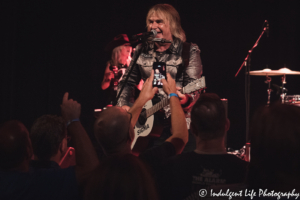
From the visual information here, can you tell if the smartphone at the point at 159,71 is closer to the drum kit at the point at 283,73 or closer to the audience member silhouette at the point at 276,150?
the audience member silhouette at the point at 276,150

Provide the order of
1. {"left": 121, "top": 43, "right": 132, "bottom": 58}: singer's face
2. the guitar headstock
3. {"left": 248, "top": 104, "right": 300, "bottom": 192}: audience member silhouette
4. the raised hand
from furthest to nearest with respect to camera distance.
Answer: {"left": 121, "top": 43, "right": 132, "bottom": 58}: singer's face < the guitar headstock < the raised hand < {"left": 248, "top": 104, "right": 300, "bottom": 192}: audience member silhouette

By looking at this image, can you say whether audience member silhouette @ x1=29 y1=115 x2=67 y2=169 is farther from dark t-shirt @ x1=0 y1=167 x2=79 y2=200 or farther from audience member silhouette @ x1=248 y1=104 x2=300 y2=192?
audience member silhouette @ x1=248 y1=104 x2=300 y2=192

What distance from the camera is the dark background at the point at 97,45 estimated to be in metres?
4.73

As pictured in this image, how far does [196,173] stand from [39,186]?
28.9 inches

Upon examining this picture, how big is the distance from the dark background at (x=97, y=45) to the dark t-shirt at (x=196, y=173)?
12.5 ft

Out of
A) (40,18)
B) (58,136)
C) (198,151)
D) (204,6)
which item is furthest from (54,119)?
(204,6)

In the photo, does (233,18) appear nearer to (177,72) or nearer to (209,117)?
(177,72)

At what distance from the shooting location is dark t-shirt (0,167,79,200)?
1.36m

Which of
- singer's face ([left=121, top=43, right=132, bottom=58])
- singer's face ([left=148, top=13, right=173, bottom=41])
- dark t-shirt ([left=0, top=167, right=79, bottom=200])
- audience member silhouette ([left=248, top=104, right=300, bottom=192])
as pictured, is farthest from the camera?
singer's face ([left=121, top=43, right=132, bottom=58])

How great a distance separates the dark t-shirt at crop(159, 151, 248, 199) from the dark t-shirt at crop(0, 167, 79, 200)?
437 millimetres

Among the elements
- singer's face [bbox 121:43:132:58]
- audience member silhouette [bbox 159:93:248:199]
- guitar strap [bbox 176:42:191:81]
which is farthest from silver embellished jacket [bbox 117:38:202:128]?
singer's face [bbox 121:43:132:58]

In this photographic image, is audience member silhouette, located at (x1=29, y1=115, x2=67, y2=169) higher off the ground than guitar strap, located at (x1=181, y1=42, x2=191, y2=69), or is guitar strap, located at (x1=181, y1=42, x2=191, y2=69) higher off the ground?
guitar strap, located at (x1=181, y1=42, x2=191, y2=69)

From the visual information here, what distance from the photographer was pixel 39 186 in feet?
4.53

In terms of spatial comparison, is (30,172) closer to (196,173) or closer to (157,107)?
(196,173)
